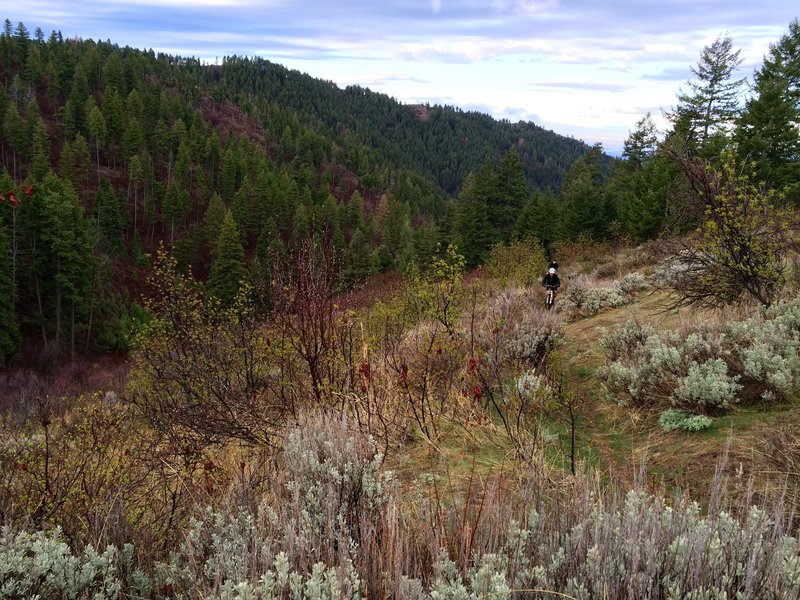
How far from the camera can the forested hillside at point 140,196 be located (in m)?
47.4

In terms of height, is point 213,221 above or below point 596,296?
below

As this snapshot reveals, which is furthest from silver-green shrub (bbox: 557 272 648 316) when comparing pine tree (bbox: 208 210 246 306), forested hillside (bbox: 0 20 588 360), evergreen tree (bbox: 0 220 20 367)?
pine tree (bbox: 208 210 246 306)

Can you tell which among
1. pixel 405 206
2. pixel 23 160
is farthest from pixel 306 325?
pixel 405 206

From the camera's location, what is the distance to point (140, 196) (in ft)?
273

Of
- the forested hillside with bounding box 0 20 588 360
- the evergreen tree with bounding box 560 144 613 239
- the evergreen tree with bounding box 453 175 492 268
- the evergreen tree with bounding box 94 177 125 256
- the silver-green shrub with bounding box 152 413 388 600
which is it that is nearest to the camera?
the silver-green shrub with bounding box 152 413 388 600

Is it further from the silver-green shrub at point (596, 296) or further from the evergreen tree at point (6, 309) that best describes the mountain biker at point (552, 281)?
the evergreen tree at point (6, 309)

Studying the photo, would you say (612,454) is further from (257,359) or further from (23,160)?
(23,160)

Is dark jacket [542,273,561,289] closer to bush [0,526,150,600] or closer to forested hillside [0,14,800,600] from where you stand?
forested hillside [0,14,800,600]

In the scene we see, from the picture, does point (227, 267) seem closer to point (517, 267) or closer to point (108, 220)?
point (108, 220)

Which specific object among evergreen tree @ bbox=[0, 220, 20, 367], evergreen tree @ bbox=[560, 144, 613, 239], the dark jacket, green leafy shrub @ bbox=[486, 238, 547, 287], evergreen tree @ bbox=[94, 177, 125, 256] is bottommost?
evergreen tree @ bbox=[0, 220, 20, 367]

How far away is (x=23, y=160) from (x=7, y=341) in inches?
2071

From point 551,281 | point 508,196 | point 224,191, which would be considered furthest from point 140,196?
point 551,281

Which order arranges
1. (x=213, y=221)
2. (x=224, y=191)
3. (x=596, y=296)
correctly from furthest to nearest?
(x=224, y=191) < (x=213, y=221) < (x=596, y=296)

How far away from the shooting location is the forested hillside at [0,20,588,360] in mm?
47438
